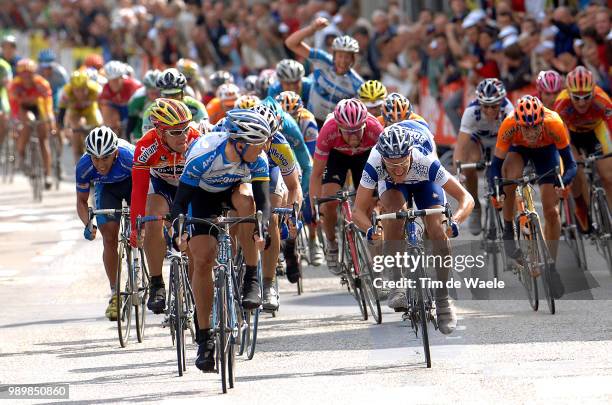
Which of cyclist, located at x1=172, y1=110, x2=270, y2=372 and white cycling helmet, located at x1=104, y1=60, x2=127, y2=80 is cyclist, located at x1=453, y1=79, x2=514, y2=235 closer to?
cyclist, located at x1=172, y1=110, x2=270, y2=372

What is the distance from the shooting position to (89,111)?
24.2 metres

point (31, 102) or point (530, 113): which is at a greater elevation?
point (31, 102)

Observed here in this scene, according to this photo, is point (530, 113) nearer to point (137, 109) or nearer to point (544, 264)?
point (544, 264)

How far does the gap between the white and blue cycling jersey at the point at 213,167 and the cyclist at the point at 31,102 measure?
14787mm

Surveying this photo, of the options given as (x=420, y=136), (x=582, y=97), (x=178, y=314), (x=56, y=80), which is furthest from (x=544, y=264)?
(x=56, y=80)

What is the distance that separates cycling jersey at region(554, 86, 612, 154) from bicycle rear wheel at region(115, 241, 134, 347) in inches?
194

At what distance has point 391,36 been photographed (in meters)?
26.2

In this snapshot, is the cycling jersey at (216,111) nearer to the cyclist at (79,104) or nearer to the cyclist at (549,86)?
the cyclist at (549,86)

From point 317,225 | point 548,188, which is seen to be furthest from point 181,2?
point 548,188

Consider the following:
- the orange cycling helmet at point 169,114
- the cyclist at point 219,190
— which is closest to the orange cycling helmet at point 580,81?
the orange cycling helmet at point 169,114

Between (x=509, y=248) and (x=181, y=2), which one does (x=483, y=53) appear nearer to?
(x=509, y=248)

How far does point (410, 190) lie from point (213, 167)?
6.31ft

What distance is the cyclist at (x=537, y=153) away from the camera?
46.4ft

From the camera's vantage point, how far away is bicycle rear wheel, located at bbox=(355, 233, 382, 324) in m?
13.6
